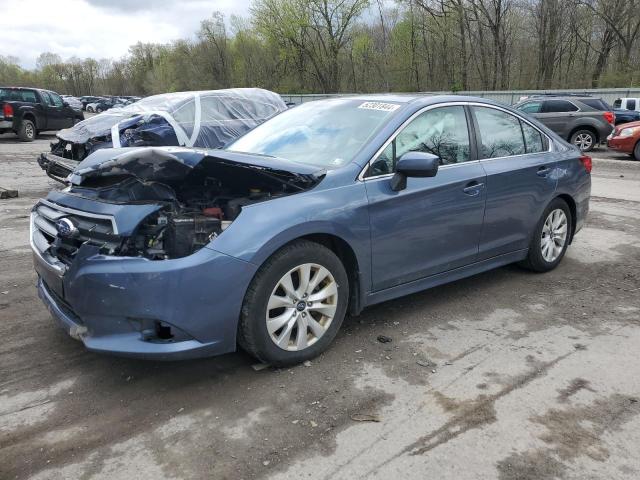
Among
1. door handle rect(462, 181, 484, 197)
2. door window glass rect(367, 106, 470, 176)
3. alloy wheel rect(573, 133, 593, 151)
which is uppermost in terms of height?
door window glass rect(367, 106, 470, 176)

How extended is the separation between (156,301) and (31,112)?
20.0m

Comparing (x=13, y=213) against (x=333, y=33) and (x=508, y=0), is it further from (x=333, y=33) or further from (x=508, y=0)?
(x=333, y=33)

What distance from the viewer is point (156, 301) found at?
112 inches

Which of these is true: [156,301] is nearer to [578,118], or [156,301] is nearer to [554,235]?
[554,235]

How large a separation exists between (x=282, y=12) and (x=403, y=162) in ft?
175

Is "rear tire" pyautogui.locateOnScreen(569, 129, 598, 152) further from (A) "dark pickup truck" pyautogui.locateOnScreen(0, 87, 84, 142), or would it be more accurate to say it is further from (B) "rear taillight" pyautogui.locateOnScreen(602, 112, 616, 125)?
(A) "dark pickup truck" pyautogui.locateOnScreen(0, 87, 84, 142)

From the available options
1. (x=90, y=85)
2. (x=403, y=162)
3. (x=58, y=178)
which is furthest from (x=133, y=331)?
(x=90, y=85)

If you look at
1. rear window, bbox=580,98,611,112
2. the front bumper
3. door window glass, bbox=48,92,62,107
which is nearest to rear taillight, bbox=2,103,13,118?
door window glass, bbox=48,92,62,107

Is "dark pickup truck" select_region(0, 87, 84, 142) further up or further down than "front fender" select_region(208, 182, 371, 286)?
further up

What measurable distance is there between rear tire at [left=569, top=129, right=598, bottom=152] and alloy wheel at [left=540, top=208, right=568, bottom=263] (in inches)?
523

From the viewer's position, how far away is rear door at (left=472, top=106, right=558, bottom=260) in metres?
4.42

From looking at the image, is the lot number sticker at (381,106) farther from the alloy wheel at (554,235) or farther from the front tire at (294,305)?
the alloy wheel at (554,235)

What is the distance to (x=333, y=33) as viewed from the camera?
172 feet

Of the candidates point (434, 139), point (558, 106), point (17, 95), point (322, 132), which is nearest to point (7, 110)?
point (17, 95)
